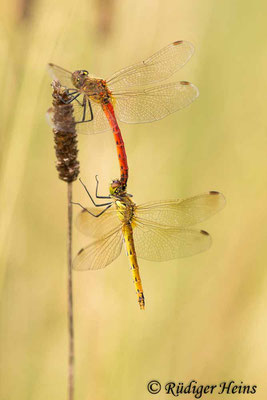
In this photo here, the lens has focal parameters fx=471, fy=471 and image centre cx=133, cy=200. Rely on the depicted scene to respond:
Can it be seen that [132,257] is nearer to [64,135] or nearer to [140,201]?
[140,201]

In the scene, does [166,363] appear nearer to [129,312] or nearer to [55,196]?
[129,312]

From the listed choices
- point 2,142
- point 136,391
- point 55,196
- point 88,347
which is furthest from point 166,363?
point 2,142

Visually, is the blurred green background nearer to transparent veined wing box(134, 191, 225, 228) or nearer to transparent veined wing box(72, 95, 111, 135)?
transparent veined wing box(72, 95, 111, 135)

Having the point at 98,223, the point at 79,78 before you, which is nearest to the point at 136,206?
the point at 98,223

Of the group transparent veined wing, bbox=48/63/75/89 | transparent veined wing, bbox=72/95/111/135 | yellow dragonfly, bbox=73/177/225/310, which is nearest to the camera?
transparent veined wing, bbox=48/63/75/89

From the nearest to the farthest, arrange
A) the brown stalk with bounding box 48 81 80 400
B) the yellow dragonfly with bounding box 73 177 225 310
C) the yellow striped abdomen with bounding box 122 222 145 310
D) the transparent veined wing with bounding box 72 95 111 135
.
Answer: the brown stalk with bounding box 48 81 80 400 → the transparent veined wing with bounding box 72 95 111 135 → the yellow dragonfly with bounding box 73 177 225 310 → the yellow striped abdomen with bounding box 122 222 145 310

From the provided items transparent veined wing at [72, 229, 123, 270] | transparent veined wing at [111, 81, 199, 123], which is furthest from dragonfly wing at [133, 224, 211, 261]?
transparent veined wing at [111, 81, 199, 123]
